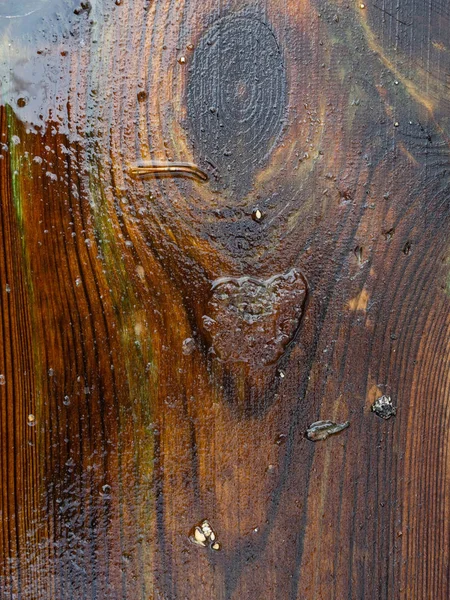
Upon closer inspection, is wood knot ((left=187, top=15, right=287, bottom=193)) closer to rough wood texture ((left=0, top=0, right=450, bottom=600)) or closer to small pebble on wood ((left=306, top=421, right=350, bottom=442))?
rough wood texture ((left=0, top=0, right=450, bottom=600))

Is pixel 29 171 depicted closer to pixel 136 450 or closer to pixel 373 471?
pixel 136 450

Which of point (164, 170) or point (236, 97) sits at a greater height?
point (236, 97)

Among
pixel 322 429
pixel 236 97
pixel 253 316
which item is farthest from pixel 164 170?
pixel 322 429

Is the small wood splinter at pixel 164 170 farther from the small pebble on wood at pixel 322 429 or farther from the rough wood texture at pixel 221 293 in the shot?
the small pebble on wood at pixel 322 429

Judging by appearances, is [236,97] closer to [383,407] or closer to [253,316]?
[253,316]

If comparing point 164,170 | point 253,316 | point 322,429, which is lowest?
point 322,429

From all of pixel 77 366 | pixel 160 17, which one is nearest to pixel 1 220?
pixel 77 366

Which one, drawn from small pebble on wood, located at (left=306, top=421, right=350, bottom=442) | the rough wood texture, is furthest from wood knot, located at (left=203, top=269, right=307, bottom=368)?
small pebble on wood, located at (left=306, top=421, right=350, bottom=442)
